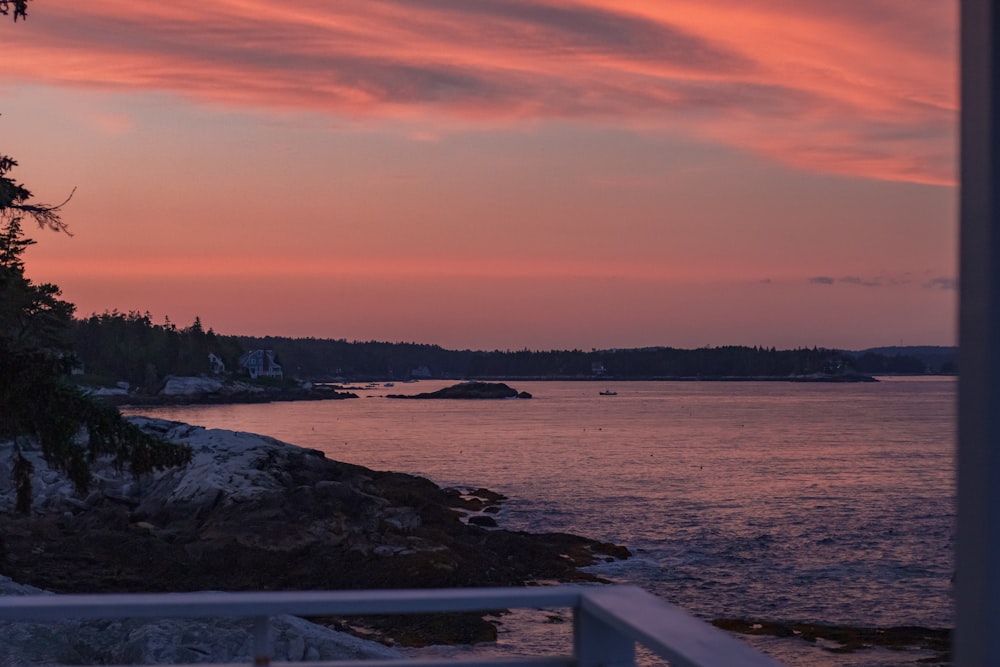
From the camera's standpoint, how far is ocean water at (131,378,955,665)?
25219 mm

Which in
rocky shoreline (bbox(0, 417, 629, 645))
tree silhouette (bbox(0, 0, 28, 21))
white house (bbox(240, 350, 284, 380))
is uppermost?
tree silhouette (bbox(0, 0, 28, 21))

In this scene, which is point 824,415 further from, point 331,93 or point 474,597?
point 474,597

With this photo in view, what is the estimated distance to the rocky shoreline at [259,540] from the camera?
20.9 m

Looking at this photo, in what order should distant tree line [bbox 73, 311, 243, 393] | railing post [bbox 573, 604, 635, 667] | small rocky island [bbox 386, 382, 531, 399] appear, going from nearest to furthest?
railing post [bbox 573, 604, 635, 667] → distant tree line [bbox 73, 311, 243, 393] → small rocky island [bbox 386, 382, 531, 399]

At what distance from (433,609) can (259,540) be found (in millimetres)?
22809

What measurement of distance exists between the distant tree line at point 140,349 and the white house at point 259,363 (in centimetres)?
1961

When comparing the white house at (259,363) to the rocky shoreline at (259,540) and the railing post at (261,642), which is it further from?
the railing post at (261,642)

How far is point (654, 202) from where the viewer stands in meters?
37.9

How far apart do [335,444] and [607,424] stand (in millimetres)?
32452

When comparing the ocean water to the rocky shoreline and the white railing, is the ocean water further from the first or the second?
the rocky shoreline

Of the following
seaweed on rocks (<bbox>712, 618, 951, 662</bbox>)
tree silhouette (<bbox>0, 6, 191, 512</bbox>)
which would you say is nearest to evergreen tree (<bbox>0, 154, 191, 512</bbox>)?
tree silhouette (<bbox>0, 6, 191, 512</bbox>)

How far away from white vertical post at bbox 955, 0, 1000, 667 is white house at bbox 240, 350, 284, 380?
609ft

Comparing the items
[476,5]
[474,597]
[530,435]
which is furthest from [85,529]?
[530,435]

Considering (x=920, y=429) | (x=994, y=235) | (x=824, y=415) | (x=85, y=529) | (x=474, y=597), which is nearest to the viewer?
(x=994, y=235)
